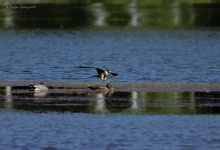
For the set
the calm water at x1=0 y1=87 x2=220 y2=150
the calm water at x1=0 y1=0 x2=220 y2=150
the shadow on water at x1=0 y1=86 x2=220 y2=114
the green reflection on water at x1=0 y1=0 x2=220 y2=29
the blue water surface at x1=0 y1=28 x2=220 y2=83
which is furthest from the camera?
the green reflection on water at x1=0 y1=0 x2=220 y2=29

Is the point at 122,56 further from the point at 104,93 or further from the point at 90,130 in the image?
the point at 90,130

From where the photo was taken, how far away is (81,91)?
21.5m

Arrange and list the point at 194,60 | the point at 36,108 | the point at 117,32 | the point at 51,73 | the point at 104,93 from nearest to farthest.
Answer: the point at 36,108
the point at 104,93
the point at 51,73
the point at 194,60
the point at 117,32

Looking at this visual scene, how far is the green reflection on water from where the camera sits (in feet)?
158

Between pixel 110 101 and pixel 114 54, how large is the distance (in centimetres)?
1316

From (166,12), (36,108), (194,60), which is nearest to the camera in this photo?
(36,108)

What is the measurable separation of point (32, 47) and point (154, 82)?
13552 millimetres

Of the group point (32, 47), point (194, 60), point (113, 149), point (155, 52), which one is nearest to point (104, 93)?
point (113, 149)

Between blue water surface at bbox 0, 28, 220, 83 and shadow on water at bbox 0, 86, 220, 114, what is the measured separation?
2880mm

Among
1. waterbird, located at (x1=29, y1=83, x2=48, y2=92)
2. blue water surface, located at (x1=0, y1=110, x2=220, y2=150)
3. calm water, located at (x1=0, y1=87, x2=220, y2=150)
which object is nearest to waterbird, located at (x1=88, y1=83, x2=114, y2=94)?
calm water, located at (x1=0, y1=87, x2=220, y2=150)

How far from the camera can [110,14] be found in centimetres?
5381

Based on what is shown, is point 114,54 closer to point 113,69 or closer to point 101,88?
point 113,69

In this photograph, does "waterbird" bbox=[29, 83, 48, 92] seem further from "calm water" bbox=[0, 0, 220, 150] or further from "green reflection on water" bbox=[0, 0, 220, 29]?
"green reflection on water" bbox=[0, 0, 220, 29]

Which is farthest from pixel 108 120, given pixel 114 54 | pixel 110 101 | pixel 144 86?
pixel 114 54
